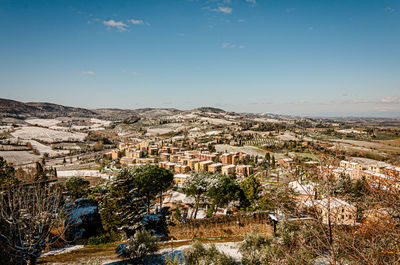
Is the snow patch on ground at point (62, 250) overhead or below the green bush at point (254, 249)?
below

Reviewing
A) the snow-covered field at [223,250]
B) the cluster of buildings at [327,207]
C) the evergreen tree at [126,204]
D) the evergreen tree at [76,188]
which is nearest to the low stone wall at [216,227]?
the snow-covered field at [223,250]

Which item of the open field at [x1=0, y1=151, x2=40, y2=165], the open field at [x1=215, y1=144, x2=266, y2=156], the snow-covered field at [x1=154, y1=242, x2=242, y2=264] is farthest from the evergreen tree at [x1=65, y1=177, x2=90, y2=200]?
the open field at [x1=215, y1=144, x2=266, y2=156]

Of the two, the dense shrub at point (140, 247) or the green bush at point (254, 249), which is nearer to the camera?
the green bush at point (254, 249)

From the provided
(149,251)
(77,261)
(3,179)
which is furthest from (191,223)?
(3,179)

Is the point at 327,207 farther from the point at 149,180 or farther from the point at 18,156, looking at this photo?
the point at 18,156

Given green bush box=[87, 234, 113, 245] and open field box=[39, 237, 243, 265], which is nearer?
open field box=[39, 237, 243, 265]

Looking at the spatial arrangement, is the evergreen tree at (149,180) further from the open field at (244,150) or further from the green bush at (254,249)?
the open field at (244,150)

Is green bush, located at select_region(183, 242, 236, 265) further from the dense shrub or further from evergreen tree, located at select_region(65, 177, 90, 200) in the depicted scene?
evergreen tree, located at select_region(65, 177, 90, 200)

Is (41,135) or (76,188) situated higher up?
(76,188)

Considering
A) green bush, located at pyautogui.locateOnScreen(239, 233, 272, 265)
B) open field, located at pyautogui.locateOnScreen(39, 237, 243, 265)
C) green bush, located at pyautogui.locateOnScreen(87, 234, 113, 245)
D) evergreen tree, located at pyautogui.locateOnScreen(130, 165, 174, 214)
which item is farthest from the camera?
evergreen tree, located at pyautogui.locateOnScreen(130, 165, 174, 214)

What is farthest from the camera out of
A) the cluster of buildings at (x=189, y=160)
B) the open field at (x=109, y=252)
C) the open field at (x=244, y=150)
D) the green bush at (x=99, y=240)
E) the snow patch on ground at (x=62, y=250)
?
the open field at (x=244, y=150)

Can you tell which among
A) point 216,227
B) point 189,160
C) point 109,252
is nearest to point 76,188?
point 109,252
